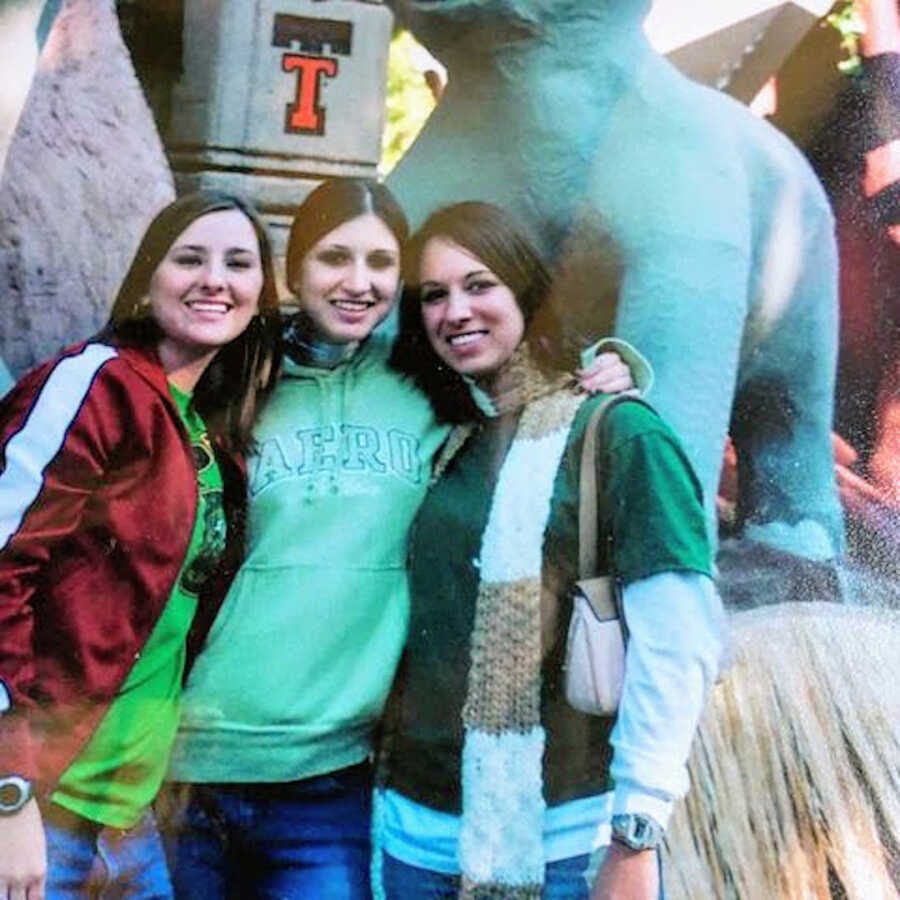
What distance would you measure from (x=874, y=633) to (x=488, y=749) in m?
0.70

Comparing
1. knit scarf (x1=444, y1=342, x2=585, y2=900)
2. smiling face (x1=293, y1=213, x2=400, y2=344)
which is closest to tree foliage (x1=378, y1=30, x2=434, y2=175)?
smiling face (x1=293, y1=213, x2=400, y2=344)

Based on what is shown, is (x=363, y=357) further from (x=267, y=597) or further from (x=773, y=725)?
(x=773, y=725)

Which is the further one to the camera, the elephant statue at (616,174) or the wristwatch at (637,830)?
the elephant statue at (616,174)

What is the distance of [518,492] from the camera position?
212cm

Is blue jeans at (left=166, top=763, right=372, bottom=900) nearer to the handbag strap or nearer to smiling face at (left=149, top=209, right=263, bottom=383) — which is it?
the handbag strap

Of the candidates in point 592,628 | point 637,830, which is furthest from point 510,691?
point 637,830

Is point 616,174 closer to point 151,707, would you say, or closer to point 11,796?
point 151,707

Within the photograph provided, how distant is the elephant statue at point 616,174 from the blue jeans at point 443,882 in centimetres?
54

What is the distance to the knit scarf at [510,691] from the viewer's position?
2105 millimetres

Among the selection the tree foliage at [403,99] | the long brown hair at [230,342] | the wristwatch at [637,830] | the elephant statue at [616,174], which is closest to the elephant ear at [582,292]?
the elephant statue at [616,174]

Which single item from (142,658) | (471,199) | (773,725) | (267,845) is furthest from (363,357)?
(773,725)

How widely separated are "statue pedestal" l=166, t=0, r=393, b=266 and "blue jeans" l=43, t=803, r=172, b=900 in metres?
0.85

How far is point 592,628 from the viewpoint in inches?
81.9

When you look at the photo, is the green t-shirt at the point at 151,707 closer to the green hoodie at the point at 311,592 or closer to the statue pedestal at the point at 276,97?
the green hoodie at the point at 311,592
